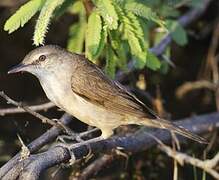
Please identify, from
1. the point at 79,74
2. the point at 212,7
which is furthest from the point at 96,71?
the point at 212,7

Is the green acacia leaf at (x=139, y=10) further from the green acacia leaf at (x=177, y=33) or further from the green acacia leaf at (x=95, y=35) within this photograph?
the green acacia leaf at (x=177, y=33)

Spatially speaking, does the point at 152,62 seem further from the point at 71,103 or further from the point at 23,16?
the point at 23,16

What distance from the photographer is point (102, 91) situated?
14.8ft

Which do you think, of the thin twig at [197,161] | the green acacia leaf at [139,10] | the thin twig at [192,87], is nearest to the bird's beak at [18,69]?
the green acacia leaf at [139,10]

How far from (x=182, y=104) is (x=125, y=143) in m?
2.68

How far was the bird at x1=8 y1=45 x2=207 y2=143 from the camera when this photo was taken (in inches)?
170

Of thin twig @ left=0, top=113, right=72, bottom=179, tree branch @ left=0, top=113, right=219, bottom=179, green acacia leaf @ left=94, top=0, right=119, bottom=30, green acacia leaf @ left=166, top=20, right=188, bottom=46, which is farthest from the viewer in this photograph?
green acacia leaf @ left=166, top=20, right=188, bottom=46

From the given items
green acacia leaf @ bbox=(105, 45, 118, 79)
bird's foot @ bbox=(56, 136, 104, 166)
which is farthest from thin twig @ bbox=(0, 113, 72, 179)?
green acacia leaf @ bbox=(105, 45, 118, 79)

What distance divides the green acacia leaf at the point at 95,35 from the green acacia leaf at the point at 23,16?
0.38 metres

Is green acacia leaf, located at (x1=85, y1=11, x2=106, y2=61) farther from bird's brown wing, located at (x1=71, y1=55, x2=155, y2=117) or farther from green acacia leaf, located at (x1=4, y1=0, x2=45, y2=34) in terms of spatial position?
green acacia leaf, located at (x1=4, y1=0, x2=45, y2=34)

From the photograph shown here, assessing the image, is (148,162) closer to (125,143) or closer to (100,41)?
(125,143)

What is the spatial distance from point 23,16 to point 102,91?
30.4 inches

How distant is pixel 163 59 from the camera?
6.05 meters

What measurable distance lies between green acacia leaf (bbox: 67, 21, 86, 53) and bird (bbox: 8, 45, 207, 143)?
1.18 m
